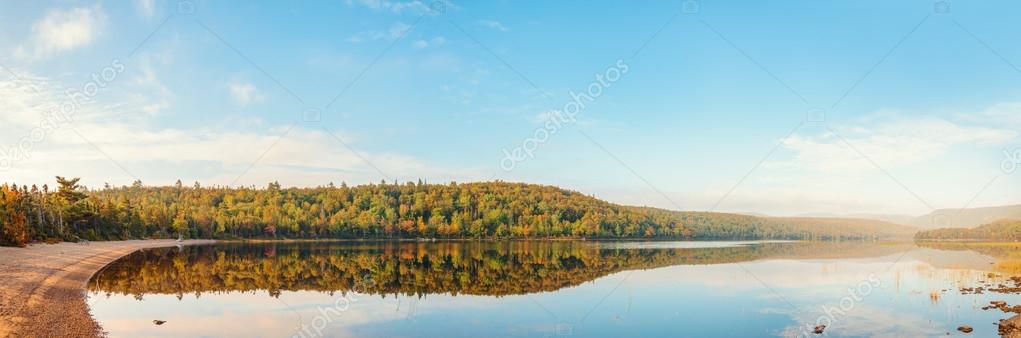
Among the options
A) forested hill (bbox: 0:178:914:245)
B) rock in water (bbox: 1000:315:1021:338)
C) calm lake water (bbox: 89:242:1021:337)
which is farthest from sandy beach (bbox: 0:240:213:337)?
forested hill (bbox: 0:178:914:245)

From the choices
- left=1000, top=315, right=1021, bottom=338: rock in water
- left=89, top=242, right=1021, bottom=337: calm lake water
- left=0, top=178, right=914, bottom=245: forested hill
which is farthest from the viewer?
left=0, top=178, right=914, bottom=245: forested hill

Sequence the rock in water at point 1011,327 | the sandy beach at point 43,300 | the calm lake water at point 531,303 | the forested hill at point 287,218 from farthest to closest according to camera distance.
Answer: the forested hill at point 287,218 < the calm lake water at point 531,303 < the rock in water at point 1011,327 < the sandy beach at point 43,300

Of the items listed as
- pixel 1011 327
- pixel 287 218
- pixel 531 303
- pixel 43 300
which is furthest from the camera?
pixel 287 218

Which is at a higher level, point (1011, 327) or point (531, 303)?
point (1011, 327)

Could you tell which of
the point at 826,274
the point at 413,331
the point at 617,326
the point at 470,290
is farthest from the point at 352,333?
the point at 826,274

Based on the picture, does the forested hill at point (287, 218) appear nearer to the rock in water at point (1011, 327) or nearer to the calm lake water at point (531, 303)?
the calm lake water at point (531, 303)

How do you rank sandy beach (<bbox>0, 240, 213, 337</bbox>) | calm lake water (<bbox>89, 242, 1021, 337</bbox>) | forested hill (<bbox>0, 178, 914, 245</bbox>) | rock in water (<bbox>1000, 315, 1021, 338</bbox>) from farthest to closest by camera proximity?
forested hill (<bbox>0, 178, 914, 245</bbox>)
calm lake water (<bbox>89, 242, 1021, 337</bbox>)
rock in water (<bbox>1000, 315, 1021, 338</bbox>)
sandy beach (<bbox>0, 240, 213, 337</bbox>)

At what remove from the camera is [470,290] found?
35.8m

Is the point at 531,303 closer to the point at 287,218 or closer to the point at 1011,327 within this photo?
the point at 1011,327

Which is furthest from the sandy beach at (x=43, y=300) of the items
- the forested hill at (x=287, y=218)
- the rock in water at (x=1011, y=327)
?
the forested hill at (x=287, y=218)

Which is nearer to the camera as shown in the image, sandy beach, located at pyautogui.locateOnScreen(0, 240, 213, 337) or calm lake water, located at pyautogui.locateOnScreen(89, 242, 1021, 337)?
sandy beach, located at pyautogui.locateOnScreen(0, 240, 213, 337)

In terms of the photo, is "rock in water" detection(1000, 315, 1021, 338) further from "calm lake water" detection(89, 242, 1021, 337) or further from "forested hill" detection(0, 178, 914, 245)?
"forested hill" detection(0, 178, 914, 245)

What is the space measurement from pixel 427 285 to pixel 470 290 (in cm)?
384

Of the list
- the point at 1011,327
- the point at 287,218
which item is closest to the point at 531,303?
the point at 1011,327
